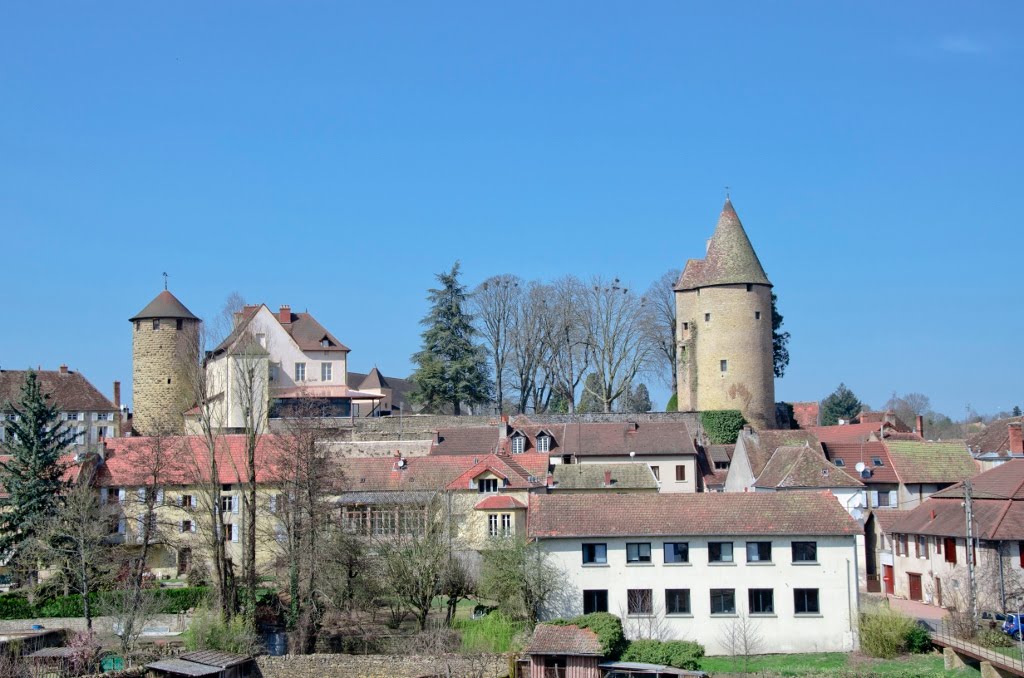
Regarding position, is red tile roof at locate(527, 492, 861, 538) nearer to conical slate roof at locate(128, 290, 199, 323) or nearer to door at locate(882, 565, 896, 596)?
door at locate(882, 565, 896, 596)

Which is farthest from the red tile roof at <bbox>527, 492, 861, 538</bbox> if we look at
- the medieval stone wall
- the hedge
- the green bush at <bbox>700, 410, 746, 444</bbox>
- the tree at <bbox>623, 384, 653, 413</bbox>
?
the tree at <bbox>623, 384, 653, 413</bbox>

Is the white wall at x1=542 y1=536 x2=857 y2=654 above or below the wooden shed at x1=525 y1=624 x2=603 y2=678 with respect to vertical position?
above

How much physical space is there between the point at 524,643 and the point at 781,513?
828cm

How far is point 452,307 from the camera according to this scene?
6341cm

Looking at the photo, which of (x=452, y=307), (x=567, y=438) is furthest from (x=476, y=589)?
(x=452, y=307)

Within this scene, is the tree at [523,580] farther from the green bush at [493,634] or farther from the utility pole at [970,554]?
the utility pole at [970,554]

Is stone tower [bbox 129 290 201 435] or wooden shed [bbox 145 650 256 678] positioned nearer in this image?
wooden shed [bbox 145 650 256 678]

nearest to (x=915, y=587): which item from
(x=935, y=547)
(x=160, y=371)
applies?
(x=935, y=547)

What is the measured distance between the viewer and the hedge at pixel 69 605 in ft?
120

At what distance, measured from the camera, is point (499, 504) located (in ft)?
133

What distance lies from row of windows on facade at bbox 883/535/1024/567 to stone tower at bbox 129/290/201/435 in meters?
36.5

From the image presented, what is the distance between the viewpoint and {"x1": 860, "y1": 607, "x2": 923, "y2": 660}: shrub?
3033cm

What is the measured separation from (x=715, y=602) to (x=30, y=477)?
23.5 meters

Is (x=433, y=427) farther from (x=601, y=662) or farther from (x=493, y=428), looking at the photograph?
(x=601, y=662)
